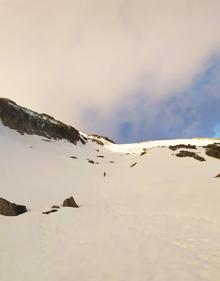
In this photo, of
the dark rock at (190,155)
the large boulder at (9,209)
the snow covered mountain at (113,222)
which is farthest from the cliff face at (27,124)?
the large boulder at (9,209)

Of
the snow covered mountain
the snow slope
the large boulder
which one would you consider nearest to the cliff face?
the snow covered mountain

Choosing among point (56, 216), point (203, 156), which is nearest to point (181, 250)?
point (56, 216)

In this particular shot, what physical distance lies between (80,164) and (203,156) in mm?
16633

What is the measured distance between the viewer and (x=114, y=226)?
59.0 feet

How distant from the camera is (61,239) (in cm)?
1581

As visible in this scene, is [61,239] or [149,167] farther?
[149,167]

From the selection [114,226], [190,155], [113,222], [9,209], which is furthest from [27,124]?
[114,226]

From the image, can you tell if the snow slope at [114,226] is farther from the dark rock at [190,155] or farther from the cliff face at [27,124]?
the cliff face at [27,124]

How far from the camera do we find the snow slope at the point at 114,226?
11.3m

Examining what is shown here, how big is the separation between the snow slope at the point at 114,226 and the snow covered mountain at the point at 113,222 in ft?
0.11

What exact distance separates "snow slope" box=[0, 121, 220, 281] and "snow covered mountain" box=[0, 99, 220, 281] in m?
0.03

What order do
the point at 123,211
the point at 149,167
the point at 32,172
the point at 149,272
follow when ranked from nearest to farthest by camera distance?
the point at 149,272
the point at 123,211
the point at 32,172
the point at 149,167

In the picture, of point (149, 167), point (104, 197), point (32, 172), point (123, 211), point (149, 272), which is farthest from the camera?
point (149, 167)

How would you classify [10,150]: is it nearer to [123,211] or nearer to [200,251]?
[123,211]
